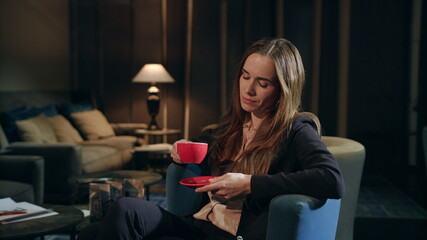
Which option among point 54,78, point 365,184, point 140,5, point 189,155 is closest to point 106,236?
point 189,155

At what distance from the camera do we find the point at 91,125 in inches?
215

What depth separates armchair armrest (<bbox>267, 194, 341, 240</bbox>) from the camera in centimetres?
150

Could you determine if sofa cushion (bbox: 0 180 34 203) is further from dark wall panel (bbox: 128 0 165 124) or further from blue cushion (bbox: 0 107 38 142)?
dark wall panel (bbox: 128 0 165 124)

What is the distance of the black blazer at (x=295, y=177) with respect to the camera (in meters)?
1.55

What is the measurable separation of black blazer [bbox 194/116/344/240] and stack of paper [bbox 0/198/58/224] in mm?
1003

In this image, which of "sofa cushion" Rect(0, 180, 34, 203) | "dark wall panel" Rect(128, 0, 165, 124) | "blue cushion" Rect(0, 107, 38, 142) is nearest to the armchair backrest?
"sofa cushion" Rect(0, 180, 34, 203)

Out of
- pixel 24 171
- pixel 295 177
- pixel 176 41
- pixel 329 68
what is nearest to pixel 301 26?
pixel 329 68

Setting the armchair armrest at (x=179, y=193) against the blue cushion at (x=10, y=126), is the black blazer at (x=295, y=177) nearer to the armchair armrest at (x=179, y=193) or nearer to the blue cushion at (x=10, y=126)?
the armchair armrest at (x=179, y=193)

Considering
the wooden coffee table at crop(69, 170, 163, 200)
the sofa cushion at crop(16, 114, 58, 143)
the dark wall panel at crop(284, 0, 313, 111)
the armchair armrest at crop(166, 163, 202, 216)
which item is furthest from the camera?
the dark wall panel at crop(284, 0, 313, 111)

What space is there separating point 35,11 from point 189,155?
14.6 feet

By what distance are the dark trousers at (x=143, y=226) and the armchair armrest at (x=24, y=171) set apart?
6.62ft

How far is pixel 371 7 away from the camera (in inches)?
236

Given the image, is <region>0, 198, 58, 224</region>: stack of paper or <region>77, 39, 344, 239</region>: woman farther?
<region>0, 198, 58, 224</region>: stack of paper

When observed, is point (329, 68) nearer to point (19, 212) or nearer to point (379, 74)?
point (379, 74)
